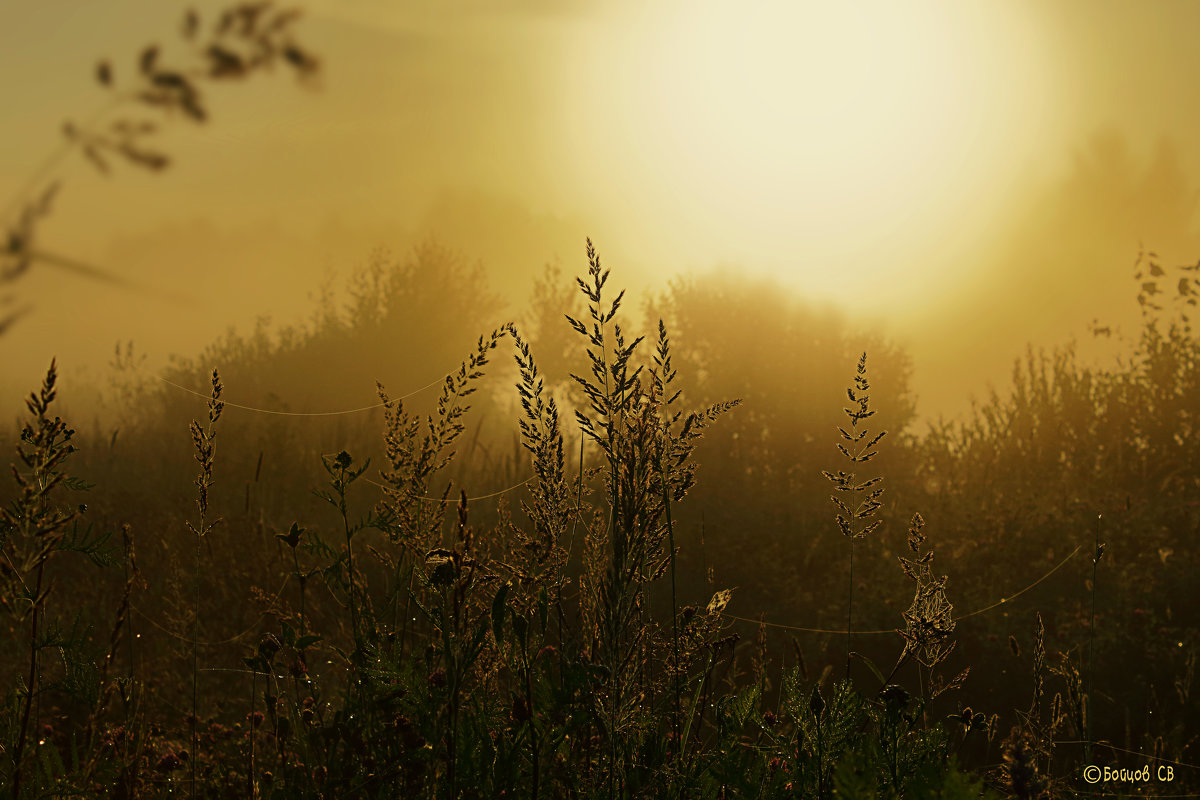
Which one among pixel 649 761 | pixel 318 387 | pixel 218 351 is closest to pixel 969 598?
pixel 649 761

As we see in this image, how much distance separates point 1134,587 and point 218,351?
61.9 ft

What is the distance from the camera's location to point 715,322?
13734 millimetres

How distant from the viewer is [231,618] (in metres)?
6.55

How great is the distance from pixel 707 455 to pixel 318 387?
11.0 m

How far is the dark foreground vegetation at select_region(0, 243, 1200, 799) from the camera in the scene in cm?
153

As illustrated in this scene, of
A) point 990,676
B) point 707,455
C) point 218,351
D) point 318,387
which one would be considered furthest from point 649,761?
point 218,351

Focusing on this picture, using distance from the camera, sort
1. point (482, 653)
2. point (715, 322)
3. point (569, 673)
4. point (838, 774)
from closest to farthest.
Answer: point (838, 774)
point (569, 673)
point (482, 653)
point (715, 322)

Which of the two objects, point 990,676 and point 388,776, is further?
point 990,676

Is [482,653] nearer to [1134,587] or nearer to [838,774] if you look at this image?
[838,774]

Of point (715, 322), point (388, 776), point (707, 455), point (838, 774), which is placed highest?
point (715, 322)

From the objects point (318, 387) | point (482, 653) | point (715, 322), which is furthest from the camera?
point (318, 387)

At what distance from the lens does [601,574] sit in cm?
120

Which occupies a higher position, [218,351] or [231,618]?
[218,351]

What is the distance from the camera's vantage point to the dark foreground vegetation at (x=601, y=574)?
1525 mm
